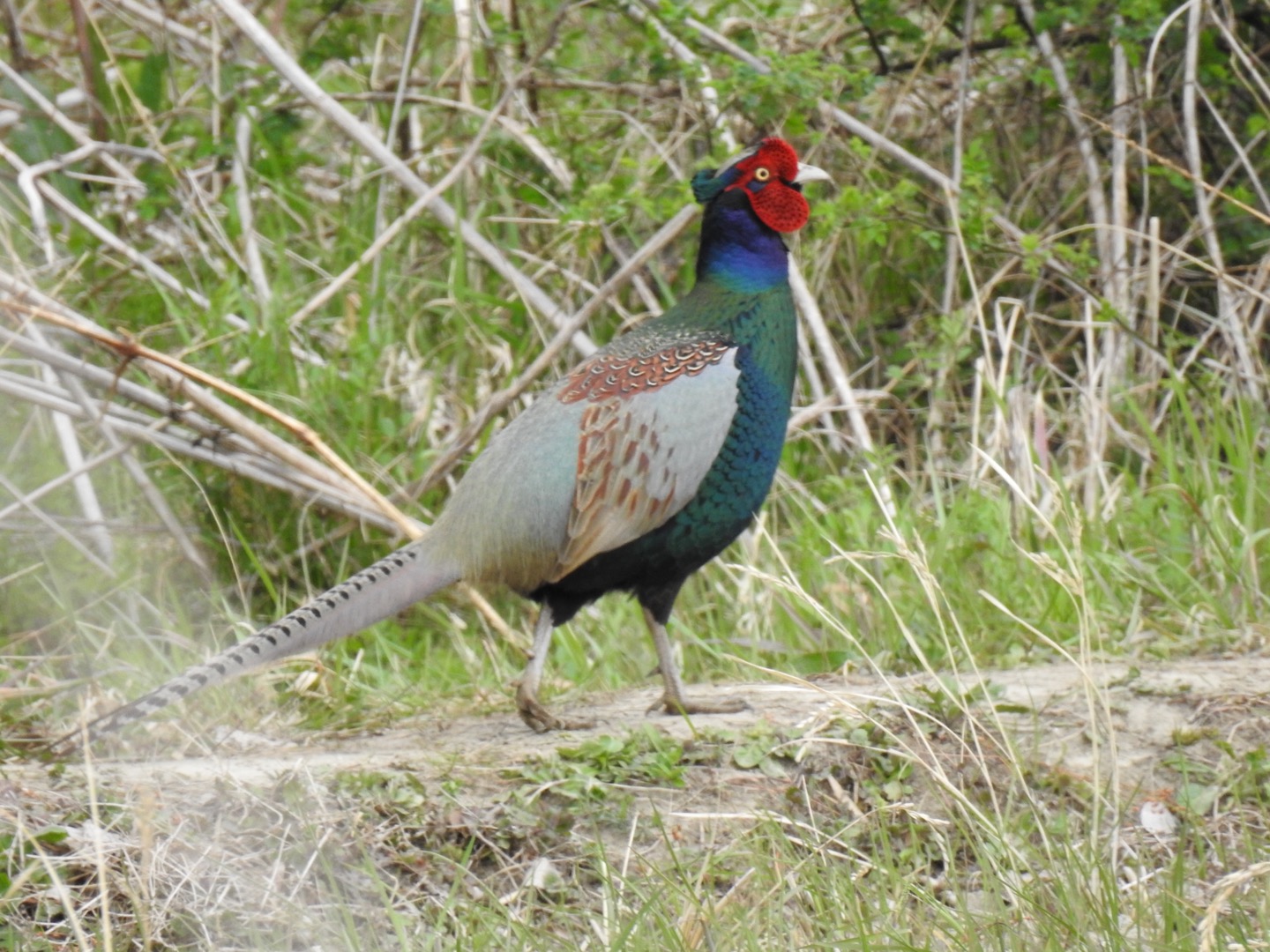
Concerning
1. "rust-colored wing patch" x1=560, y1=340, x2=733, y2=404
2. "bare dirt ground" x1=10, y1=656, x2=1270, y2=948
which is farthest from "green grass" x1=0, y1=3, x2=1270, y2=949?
"rust-colored wing patch" x1=560, y1=340, x2=733, y2=404

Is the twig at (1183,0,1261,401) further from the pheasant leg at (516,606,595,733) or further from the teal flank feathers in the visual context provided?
the pheasant leg at (516,606,595,733)

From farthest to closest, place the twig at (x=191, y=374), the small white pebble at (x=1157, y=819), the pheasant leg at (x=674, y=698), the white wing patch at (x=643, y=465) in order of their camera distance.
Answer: the twig at (x=191, y=374) < the pheasant leg at (x=674, y=698) < the white wing patch at (x=643, y=465) < the small white pebble at (x=1157, y=819)

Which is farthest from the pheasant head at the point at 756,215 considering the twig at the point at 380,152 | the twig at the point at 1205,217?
the twig at the point at 1205,217

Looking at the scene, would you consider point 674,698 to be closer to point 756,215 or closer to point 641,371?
point 641,371

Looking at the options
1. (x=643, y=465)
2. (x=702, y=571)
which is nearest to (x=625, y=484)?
(x=643, y=465)

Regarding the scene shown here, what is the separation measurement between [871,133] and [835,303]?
0.74m

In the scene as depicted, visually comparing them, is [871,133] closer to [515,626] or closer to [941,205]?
[941,205]

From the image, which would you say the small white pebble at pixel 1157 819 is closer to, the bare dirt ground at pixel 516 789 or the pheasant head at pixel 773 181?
the bare dirt ground at pixel 516 789

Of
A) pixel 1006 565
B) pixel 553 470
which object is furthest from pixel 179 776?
pixel 1006 565

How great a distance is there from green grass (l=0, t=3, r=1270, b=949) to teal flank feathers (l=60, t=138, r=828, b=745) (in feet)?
0.92

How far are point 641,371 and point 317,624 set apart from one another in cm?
86

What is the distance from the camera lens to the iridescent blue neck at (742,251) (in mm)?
3660

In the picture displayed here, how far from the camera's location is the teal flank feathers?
339cm

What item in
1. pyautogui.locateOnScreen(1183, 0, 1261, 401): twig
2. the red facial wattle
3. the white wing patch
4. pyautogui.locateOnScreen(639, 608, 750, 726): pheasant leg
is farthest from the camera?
pyautogui.locateOnScreen(1183, 0, 1261, 401): twig
